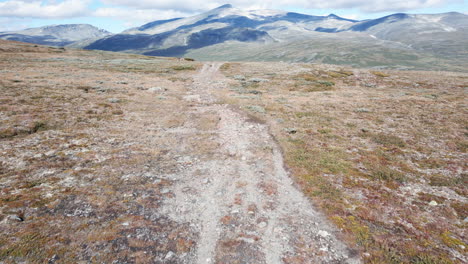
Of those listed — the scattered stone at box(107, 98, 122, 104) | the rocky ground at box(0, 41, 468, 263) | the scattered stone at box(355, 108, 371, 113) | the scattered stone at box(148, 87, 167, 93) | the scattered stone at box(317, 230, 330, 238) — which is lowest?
the scattered stone at box(317, 230, 330, 238)

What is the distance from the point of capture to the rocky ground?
317 inches

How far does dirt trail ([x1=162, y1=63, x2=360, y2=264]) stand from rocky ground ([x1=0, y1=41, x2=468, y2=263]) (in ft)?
0.18

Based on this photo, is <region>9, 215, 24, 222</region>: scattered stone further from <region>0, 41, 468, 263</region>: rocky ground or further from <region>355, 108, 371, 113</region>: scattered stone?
<region>355, 108, 371, 113</region>: scattered stone

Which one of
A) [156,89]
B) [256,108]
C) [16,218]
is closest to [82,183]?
[16,218]

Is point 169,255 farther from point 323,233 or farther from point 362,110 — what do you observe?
point 362,110

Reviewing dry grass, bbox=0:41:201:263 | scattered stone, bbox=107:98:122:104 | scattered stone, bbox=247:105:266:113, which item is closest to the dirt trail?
dry grass, bbox=0:41:201:263

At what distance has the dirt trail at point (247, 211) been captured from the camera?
8.03 m

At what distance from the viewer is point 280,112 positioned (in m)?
25.5

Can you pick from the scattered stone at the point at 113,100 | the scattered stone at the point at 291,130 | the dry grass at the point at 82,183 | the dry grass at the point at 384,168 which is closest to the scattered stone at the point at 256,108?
the dry grass at the point at 384,168

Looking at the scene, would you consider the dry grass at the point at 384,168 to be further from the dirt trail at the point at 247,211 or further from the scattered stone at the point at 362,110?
the dirt trail at the point at 247,211

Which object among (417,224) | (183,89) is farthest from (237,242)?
(183,89)

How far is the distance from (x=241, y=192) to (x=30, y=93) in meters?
28.2

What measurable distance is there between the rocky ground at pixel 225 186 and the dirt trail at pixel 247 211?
54 millimetres

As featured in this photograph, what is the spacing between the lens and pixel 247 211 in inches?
397
